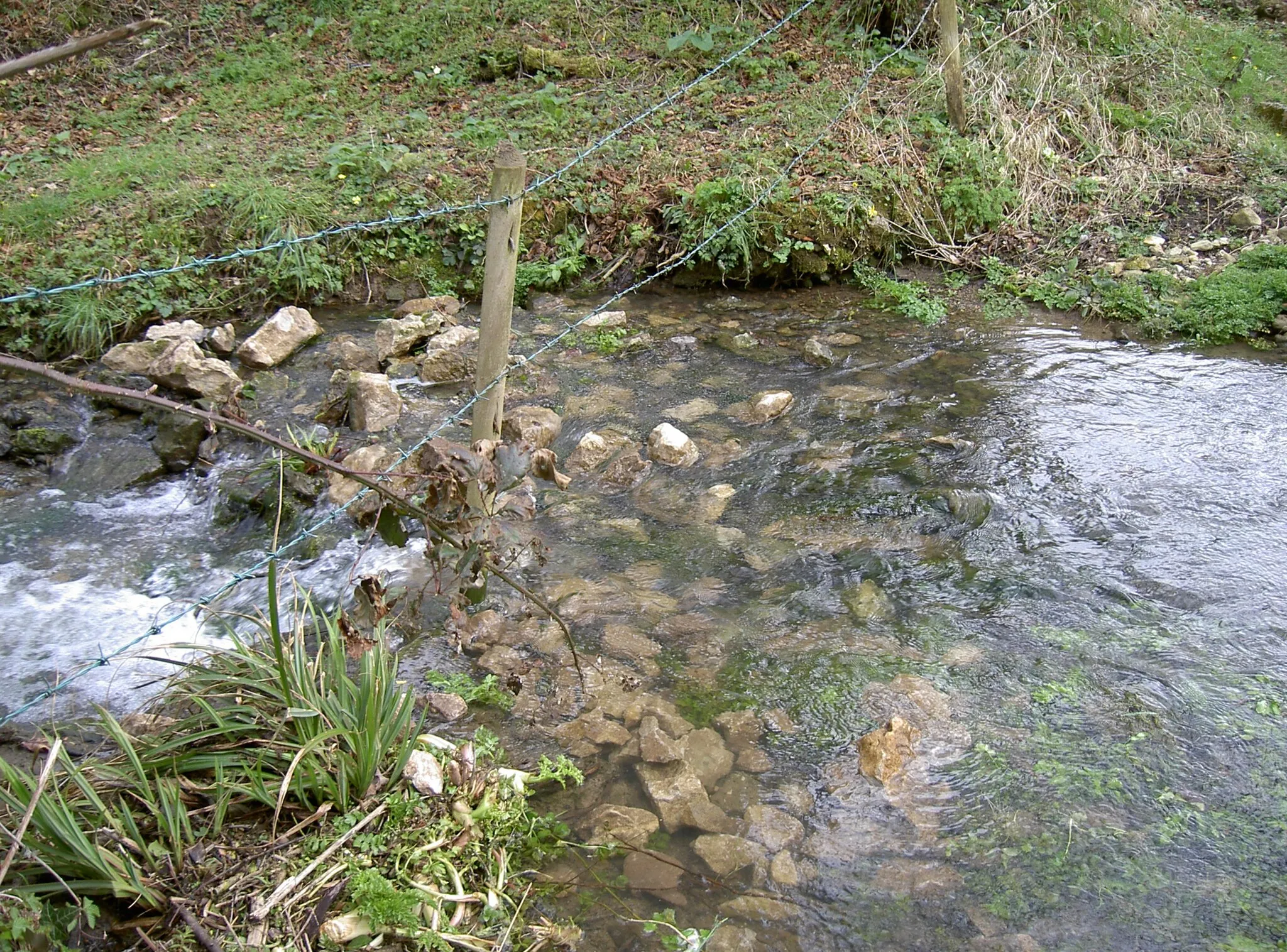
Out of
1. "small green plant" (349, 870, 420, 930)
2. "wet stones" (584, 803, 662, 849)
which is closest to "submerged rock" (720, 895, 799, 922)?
"wet stones" (584, 803, 662, 849)

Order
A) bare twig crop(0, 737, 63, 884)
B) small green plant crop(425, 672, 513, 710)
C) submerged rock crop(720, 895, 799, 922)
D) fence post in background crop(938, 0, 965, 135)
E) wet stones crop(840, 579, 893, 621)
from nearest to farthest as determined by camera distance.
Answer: bare twig crop(0, 737, 63, 884)
submerged rock crop(720, 895, 799, 922)
small green plant crop(425, 672, 513, 710)
wet stones crop(840, 579, 893, 621)
fence post in background crop(938, 0, 965, 135)

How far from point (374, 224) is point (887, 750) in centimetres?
259

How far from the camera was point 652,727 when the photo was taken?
122 inches

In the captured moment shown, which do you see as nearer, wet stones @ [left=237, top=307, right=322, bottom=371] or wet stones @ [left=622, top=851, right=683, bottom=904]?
A: wet stones @ [left=622, top=851, right=683, bottom=904]

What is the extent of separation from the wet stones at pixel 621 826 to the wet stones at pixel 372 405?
9.33 feet

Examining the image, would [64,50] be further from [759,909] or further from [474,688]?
[474,688]

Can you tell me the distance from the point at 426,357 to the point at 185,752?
130 inches

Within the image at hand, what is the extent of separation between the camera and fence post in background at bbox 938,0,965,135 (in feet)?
22.8

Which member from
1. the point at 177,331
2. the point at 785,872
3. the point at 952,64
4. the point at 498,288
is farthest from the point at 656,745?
the point at 952,64

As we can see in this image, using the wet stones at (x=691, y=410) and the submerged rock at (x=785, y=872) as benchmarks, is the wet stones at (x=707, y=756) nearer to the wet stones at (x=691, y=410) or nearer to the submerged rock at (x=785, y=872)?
the submerged rock at (x=785, y=872)

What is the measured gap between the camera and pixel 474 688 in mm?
3281

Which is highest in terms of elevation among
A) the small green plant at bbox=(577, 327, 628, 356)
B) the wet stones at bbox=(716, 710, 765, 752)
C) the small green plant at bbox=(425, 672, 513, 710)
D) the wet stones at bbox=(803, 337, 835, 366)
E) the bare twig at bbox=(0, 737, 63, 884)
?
the bare twig at bbox=(0, 737, 63, 884)

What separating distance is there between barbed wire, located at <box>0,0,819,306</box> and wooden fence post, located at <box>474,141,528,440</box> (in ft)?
0.15

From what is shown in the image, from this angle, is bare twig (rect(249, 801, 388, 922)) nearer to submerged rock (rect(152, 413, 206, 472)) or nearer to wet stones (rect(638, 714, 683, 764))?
wet stones (rect(638, 714, 683, 764))
